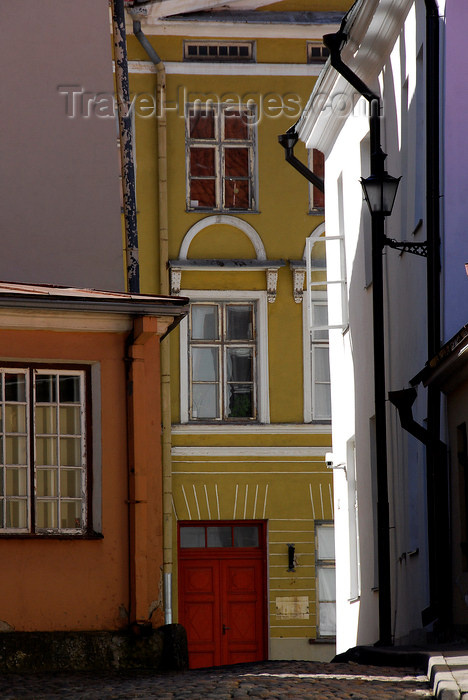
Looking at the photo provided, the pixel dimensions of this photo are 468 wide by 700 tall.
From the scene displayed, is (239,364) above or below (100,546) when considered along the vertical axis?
above

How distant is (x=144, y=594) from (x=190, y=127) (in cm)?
1345

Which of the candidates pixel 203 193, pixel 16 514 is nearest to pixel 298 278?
pixel 203 193

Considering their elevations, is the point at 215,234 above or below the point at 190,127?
below

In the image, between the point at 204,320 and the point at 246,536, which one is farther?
the point at 204,320

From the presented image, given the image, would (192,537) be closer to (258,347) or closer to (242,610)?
(242,610)

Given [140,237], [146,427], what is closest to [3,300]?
[146,427]

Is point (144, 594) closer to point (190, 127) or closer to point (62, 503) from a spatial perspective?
point (62, 503)

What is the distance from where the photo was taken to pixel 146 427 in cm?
1392

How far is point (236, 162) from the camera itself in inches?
1006

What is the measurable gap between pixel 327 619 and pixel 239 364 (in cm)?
464

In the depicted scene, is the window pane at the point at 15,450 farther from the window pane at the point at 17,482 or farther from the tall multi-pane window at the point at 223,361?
the tall multi-pane window at the point at 223,361

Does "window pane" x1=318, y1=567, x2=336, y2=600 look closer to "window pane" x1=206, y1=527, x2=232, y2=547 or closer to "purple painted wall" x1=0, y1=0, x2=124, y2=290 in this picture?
"window pane" x1=206, y1=527, x2=232, y2=547

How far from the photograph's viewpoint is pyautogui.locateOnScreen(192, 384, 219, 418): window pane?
25.0 m

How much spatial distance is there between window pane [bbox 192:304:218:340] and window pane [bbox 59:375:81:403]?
11.1m
